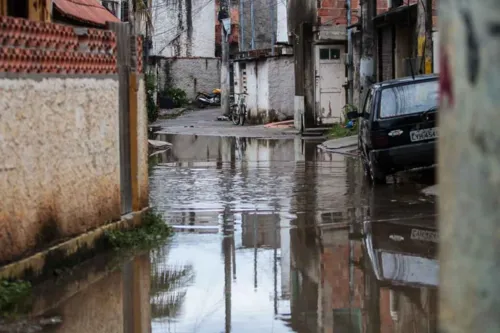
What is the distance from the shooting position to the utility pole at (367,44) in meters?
23.0

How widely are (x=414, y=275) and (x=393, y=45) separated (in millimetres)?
18863

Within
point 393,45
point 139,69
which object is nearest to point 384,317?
point 139,69

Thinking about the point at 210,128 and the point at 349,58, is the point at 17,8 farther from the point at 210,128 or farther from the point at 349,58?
the point at 210,128

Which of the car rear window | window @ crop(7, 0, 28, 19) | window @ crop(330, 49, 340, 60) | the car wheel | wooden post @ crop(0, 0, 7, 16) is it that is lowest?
the car wheel

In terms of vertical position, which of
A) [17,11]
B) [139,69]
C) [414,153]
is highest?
[17,11]

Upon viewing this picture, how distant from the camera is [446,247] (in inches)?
89.4

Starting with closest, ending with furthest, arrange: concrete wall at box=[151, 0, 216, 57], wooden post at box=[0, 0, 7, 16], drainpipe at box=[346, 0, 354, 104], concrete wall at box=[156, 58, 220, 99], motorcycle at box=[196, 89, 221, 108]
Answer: wooden post at box=[0, 0, 7, 16] → drainpipe at box=[346, 0, 354, 104] → concrete wall at box=[156, 58, 220, 99] → motorcycle at box=[196, 89, 221, 108] → concrete wall at box=[151, 0, 216, 57]

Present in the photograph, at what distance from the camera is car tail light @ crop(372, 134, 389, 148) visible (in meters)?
14.3

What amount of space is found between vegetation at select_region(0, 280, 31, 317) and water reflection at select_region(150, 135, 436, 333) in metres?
1.04

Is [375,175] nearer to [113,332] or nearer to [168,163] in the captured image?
[168,163]

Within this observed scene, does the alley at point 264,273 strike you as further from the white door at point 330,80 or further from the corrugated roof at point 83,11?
the white door at point 330,80

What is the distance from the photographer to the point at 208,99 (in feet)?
182

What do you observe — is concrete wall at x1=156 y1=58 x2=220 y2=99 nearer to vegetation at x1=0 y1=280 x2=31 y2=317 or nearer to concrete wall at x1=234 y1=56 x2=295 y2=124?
concrete wall at x1=234 y1=56 x2=295 y2=124

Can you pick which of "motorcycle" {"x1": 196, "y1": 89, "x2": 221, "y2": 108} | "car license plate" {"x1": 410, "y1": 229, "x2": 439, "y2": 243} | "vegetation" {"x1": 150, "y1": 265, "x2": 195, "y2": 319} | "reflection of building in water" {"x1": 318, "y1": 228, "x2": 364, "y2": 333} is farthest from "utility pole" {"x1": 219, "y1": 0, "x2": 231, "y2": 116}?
"vegetation" {"x1": 150, "y1": 265, "x2": 195, "y2": 319}
